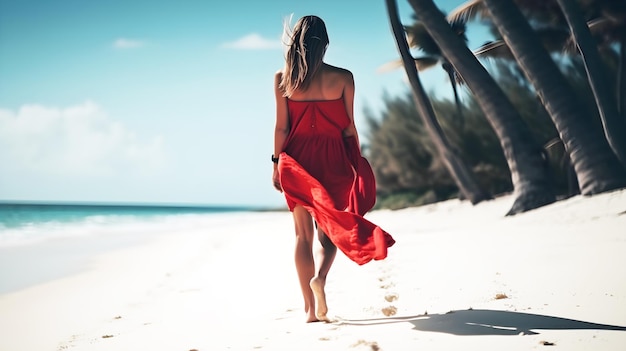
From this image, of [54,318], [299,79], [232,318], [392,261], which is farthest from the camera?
[392,261]

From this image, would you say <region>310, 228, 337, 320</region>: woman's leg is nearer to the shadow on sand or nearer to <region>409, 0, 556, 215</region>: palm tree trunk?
the shadow on sand

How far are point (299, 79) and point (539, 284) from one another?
7.00 feet

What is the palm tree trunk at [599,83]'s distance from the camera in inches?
363

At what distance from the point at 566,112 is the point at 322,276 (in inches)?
291

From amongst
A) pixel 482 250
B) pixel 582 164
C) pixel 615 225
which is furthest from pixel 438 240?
pixel 582 164

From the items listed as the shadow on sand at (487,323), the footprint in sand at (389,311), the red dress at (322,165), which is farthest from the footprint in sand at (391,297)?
the red dress at (322,165)

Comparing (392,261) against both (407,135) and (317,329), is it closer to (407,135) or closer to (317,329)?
(317,329)

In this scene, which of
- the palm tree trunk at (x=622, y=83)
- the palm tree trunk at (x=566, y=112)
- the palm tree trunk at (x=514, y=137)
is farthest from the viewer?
the palm tree trunk at (x=622, y=83)

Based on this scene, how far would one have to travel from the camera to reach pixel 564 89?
948cm

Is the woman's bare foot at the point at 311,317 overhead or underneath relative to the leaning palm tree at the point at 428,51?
underneath

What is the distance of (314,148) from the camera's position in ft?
11.5

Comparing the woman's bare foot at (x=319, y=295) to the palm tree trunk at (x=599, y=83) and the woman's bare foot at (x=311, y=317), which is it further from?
the palm tree trunk at (x=599, y=83)

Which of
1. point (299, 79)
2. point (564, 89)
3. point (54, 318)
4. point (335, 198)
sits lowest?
point (54, 318)

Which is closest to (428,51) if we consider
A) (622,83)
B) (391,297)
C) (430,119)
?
(430,119)
